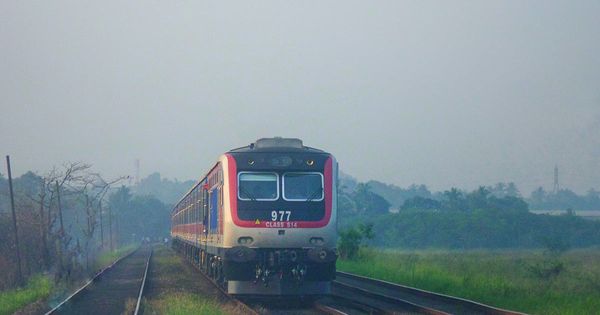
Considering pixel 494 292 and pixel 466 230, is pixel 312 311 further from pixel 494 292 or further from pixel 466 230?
pixel 466 230

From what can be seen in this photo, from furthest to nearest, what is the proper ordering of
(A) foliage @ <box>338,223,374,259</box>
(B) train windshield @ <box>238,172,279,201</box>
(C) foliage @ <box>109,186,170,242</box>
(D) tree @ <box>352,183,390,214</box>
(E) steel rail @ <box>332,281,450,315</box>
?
(C) foliage @ <box>109,186,170,242</box> → (D) tree @ <box>352,183,390,214</box> → (A) foliage @ <box>338,223,374,259</box> → (B) train windshield @ <box>238,172,279,201</box> → (E) steel rail @ <box>332,281,450,315</box>

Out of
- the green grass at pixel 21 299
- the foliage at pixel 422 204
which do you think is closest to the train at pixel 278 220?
the green grass at pixel 21 299

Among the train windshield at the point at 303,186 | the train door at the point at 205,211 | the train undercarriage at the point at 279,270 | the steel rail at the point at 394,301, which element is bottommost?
the steel rail at the point at 394,301

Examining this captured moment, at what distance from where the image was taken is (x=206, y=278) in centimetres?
2903

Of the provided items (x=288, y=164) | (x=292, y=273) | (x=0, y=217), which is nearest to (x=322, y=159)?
(x=288, y=164)

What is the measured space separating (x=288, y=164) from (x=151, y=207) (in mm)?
121827

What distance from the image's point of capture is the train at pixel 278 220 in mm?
17672

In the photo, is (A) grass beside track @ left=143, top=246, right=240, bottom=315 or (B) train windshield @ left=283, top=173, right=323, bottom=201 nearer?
(A) grass beside track @ left=143, top=246, right=240, bottom=315

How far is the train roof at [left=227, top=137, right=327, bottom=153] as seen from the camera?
18.4 m

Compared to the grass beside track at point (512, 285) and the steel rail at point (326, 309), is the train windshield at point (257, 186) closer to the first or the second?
the steel rail at point (326, 309)

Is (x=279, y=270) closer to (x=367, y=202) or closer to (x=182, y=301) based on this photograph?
(x=182, y=301)

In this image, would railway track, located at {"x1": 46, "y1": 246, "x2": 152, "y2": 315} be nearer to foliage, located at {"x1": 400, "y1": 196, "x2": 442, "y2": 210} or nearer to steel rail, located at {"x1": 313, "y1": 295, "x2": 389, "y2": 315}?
steel rail, located at {"x1": 313, "y1": 295, "x2": 389, "y2": 315}

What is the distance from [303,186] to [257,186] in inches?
41.6

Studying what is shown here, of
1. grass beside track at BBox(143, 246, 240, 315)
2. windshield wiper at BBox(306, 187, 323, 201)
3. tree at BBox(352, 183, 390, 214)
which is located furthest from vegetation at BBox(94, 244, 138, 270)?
tree at BBox(352, 183, 390, 214)
